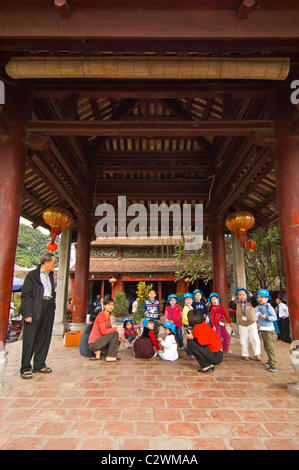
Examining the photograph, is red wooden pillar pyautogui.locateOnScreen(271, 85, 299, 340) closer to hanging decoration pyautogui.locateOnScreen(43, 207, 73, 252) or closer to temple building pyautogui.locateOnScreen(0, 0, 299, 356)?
temple building pyautogui.locateOnScreen(0, 0, 299, 356)

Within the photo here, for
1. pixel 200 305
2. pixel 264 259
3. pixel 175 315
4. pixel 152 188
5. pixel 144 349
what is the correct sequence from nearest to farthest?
pixel 144 349 < pixel 200 305 < pixel 175 315 < pixel 152 188 < pixel 264 259

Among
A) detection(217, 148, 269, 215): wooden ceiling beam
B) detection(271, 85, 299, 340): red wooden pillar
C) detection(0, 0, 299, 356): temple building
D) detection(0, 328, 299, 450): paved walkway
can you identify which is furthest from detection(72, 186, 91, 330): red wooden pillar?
detection(271, 85, 299, 340): red wooden pillar

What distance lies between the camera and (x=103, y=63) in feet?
11.2

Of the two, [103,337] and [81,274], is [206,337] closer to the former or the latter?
[103,337]

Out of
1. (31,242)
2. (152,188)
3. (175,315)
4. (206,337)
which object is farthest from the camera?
(31,242)

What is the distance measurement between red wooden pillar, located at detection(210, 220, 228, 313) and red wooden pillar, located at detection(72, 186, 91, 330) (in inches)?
160

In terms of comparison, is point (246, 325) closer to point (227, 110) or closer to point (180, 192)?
point (227, 110)

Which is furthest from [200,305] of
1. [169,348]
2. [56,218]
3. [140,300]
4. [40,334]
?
[56,218]

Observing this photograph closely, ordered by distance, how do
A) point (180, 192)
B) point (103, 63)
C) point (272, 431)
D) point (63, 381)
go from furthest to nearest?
point (180, 192) → point (63, 381) → point (103, 63) → point (272, 431)

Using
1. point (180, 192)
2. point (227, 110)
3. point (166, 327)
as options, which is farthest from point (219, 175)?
point (166, 327)

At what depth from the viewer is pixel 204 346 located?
4168 mm

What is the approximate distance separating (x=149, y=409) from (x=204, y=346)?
1.71m

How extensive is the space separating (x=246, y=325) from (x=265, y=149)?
11.6ft

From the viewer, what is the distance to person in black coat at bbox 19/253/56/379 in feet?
12.5
